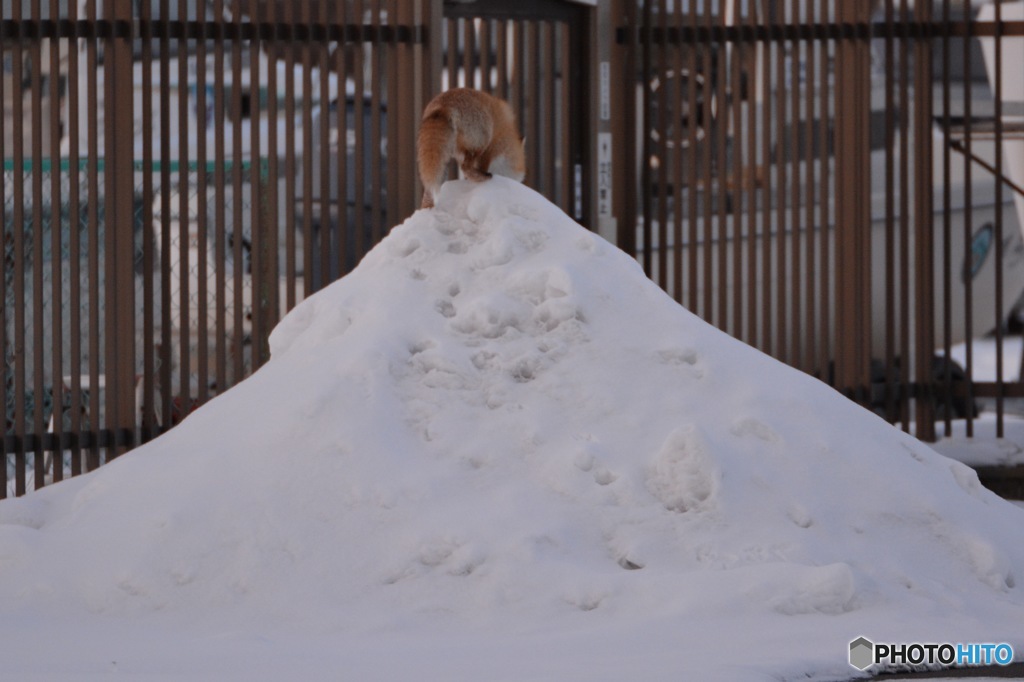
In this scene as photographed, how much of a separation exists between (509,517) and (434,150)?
221cm

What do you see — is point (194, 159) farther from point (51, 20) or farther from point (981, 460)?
point (981, 460)

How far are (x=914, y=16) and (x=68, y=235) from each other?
5.07 m

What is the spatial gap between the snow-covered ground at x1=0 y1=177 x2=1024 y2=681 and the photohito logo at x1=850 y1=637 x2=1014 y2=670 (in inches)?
2.2

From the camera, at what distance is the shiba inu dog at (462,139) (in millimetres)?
6340

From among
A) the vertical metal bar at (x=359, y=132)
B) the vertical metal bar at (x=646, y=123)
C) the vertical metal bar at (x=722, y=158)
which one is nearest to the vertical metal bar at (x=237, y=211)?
the vertical metal bar at (x=359, y=132)

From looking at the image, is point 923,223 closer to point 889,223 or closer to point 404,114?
point 889,223

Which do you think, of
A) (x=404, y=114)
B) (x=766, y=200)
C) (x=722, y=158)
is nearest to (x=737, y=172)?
(x=722, y=158)

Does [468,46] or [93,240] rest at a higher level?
[468,46]

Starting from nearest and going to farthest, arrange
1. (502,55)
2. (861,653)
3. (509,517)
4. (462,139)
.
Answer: (861,653) → (509,517) → (462,139) → (502,55)

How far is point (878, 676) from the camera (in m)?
4.12

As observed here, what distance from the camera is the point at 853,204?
8.43 metres

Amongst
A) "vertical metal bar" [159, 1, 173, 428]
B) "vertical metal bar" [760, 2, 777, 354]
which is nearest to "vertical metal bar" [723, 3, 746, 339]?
"vertical metal bar" [760, 2, 777, 354]

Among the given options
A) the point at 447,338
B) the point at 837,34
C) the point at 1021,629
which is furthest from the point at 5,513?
the point at 837,34

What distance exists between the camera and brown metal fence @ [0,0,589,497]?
279 inches
